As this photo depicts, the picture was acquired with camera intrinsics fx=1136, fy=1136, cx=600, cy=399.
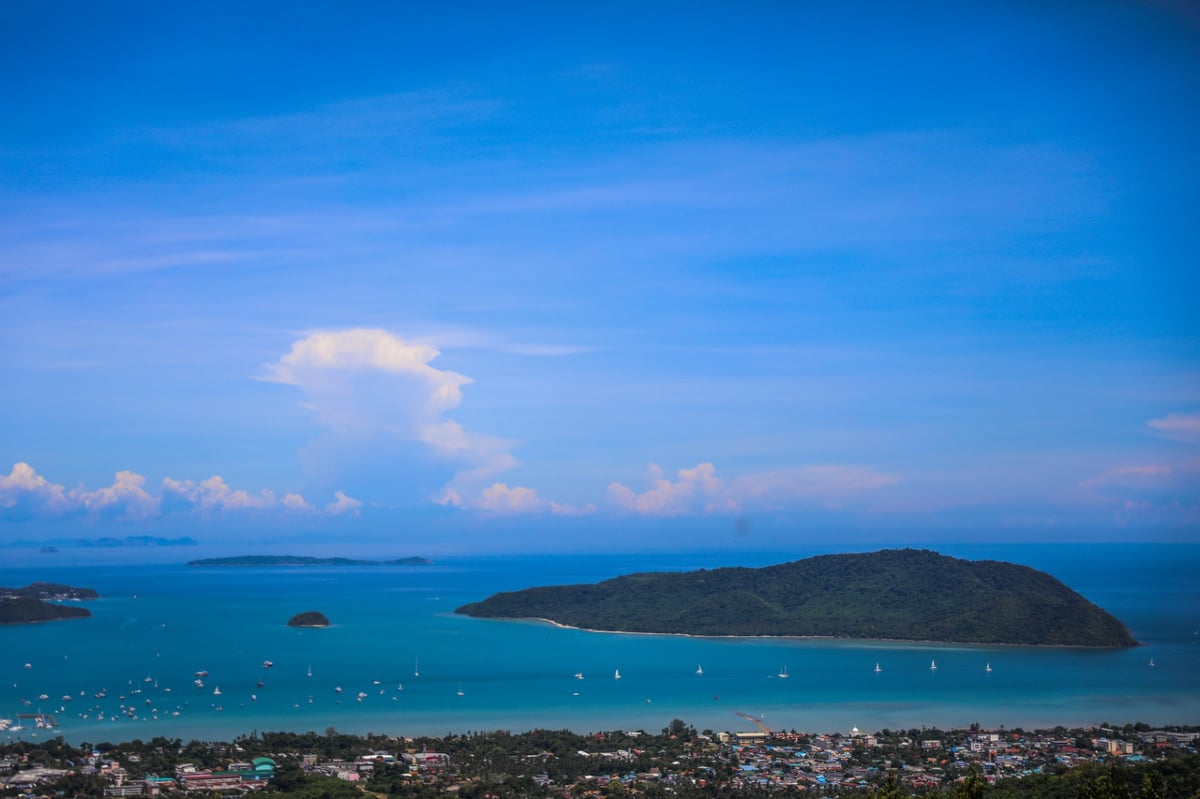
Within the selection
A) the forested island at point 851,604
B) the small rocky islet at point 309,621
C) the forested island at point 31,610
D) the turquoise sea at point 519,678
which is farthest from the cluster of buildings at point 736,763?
the forested island at point 31,610

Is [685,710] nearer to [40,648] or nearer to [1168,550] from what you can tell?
[40,648]

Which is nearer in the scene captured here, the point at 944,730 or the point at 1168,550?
the point at 944,730

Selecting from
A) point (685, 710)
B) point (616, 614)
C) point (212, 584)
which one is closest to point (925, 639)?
point (616, 614)

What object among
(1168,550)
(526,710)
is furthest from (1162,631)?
(1168,550)

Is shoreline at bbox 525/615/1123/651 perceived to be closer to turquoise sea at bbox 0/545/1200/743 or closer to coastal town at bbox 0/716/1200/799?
turquoise sea at bbox 0/545/1200/743

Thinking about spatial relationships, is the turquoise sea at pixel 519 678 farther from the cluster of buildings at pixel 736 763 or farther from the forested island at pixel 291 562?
the forested island at pixel 291 562

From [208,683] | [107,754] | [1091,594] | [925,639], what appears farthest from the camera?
[1091,594]

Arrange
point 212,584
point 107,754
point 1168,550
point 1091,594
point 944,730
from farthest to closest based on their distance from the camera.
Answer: point 1168,550 → point 212,584 → point 1091,594 → point 944,730 → point 107,754

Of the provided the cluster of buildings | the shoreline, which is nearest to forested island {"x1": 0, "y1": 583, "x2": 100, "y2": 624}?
the shoreline

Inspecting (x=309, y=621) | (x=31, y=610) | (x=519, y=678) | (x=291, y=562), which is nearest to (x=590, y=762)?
(x=519, y=678)
